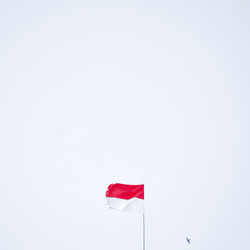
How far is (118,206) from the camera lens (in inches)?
563

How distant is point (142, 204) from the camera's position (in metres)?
14.0

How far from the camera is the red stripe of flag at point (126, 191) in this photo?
551 inches

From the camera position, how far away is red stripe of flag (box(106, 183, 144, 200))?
551 inches

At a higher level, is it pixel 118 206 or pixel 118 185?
pixel 118 185

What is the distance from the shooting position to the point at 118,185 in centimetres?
1436

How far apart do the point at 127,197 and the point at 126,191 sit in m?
0.35

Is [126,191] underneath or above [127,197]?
above

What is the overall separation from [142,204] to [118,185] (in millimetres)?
1819

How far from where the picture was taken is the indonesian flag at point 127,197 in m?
14.0

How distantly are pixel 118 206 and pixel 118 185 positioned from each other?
4.16 feet

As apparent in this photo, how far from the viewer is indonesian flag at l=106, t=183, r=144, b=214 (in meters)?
14.0

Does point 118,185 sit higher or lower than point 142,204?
higher

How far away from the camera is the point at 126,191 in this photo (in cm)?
1420

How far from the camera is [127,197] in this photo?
14117 mm
